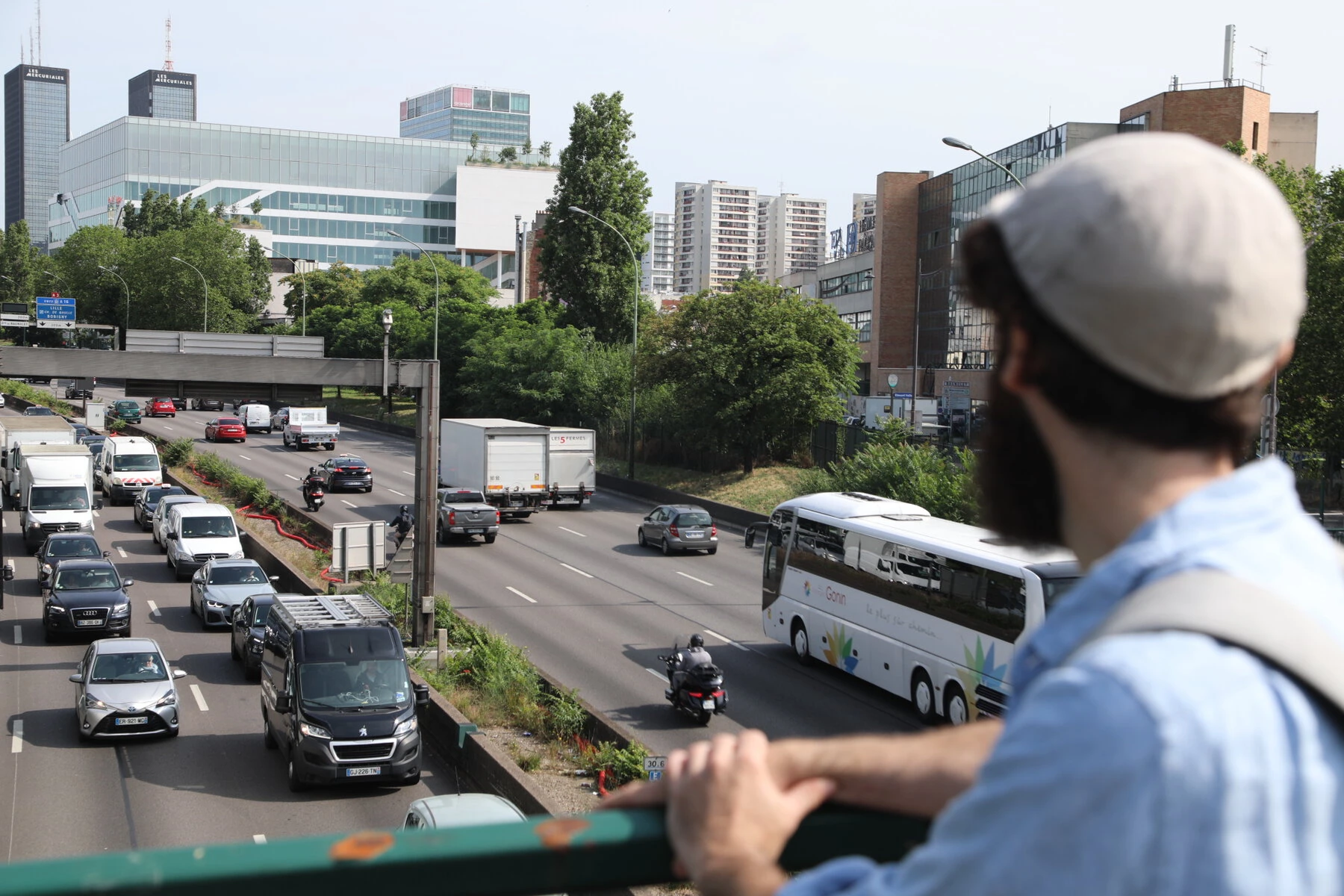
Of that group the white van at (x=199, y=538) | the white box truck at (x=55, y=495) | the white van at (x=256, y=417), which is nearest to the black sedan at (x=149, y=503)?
the white box truck at (x=55, y=495)

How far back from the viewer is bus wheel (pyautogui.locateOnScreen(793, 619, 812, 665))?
24.4 meters

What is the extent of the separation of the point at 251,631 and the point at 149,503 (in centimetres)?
2118

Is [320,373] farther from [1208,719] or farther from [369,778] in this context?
[1208,719]

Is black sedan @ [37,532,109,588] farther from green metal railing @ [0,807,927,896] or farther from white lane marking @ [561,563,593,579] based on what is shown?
green metal railing @ [0,807,927,896]

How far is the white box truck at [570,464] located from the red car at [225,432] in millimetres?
30301

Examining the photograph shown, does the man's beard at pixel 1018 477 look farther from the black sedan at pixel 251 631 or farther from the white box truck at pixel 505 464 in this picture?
the white box truck at pixel 505 464

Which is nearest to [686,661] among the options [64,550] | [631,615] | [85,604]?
[631,615]

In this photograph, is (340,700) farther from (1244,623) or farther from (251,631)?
(1244,623)

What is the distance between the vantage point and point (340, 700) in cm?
1822

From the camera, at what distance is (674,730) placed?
19.6 metres

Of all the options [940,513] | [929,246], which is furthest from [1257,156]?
[929,246]

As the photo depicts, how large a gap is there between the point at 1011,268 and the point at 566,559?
35625mm

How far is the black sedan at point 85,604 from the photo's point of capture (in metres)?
26.5

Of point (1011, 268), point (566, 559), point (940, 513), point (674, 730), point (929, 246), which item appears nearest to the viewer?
point (1011, 268)
